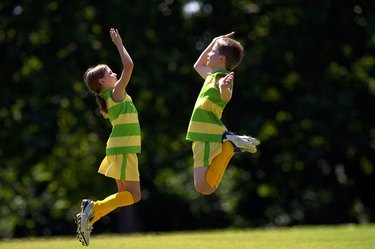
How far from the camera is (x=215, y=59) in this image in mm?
8164

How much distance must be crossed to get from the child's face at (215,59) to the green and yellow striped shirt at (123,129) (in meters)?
0.86

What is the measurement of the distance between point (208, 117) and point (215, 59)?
0.57 metres

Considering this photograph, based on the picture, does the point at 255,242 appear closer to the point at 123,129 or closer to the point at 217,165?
the point at 217,165

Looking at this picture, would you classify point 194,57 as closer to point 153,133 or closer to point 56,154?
point 153,133

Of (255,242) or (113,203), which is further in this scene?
(255,242)

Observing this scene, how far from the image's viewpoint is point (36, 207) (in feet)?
79.3

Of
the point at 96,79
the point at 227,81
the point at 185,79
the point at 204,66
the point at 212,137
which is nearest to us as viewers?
the point at 227,81

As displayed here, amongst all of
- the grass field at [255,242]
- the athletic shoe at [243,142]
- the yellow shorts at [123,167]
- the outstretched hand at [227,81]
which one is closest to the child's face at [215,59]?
the outstretched hand at [227,81]

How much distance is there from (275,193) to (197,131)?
15.0m

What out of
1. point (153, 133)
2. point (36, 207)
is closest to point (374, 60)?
point (153, 133)

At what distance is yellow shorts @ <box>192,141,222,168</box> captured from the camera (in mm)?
7980

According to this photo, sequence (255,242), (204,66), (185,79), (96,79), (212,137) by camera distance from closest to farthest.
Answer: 1. (212,137)
2. (96,79)
3. (204,66)
4. (255,242)
5. (185,79)

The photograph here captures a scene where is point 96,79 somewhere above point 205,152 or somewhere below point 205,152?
above

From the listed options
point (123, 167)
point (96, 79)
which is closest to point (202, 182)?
point (123, 167)
